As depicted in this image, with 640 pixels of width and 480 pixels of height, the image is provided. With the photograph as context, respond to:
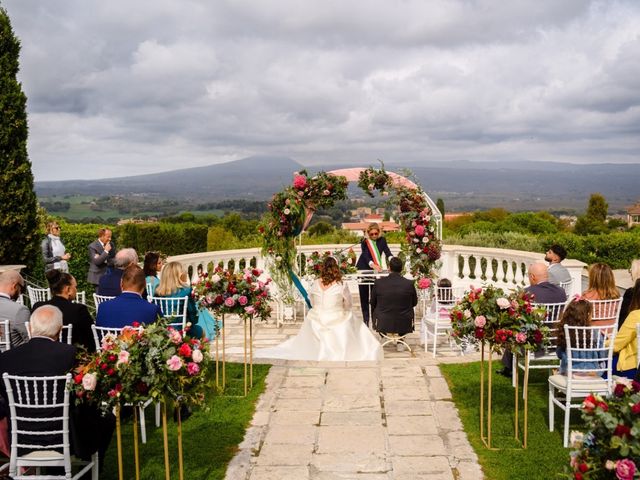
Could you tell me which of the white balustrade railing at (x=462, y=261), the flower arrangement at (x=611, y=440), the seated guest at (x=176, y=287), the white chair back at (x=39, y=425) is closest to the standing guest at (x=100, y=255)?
the white balustrade railing at (x=462, y=261)

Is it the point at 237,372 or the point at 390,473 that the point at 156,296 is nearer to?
the point at 237,372

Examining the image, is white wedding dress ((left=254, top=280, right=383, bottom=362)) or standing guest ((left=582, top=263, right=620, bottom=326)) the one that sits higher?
standing guest ((left=582, top=263, right=620, bottom=326))

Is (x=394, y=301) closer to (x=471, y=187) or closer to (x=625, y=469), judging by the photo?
(x=625, y=469)

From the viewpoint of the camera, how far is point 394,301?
27.1 ft

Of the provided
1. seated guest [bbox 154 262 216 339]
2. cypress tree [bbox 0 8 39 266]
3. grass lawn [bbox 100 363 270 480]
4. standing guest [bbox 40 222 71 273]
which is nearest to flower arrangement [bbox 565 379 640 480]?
grass lawn [bbox 100 363 270 480]

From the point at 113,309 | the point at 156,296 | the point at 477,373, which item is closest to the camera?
the point at 113,309

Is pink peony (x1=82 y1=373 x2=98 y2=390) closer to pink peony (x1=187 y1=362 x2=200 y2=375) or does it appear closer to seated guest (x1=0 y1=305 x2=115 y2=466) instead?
seated guest (x1=0 y1=305 x2=115 y2=466)

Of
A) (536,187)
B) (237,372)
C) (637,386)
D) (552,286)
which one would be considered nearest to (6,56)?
(237,372)

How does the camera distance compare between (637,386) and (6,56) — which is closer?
(637,386)

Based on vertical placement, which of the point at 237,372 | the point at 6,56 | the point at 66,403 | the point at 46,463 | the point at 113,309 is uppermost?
the point at 6,56

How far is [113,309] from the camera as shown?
528cm

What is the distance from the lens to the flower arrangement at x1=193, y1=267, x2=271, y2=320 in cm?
655

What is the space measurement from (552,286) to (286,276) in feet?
16.9

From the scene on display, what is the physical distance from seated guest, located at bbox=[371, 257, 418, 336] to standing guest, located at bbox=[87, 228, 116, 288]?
4335 millimetres
